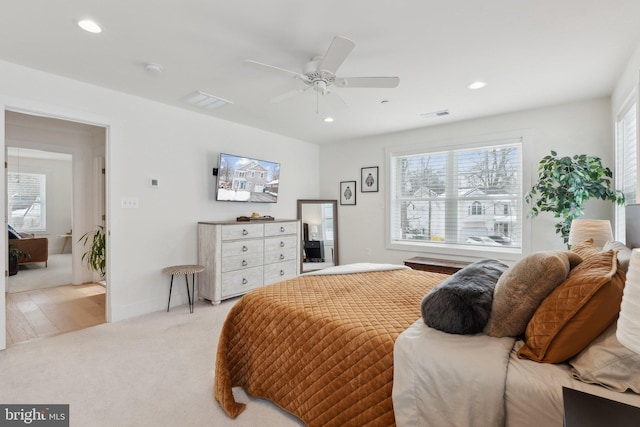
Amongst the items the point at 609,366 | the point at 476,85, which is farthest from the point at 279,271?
the point at 609,366

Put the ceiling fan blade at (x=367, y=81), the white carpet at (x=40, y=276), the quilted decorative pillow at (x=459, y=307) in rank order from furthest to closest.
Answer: the white carpet at (x=40, y=276)
the ceiling fan blade at (x=367, y=81)
the quilted decorative pillow at (x=459, y=307)

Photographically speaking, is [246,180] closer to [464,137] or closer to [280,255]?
[280,255]

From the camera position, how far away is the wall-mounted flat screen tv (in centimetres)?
412

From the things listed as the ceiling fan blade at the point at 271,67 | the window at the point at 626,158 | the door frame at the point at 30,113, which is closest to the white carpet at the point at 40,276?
the door frame at the point at 30,113

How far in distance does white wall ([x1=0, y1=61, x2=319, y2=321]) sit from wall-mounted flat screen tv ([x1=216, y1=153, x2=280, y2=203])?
159mm

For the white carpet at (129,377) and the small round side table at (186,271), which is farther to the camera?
the small round side table at (186,271)

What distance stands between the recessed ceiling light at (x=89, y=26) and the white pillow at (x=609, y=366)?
310cm

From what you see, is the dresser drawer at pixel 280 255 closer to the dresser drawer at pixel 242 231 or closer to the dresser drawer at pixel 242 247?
the dresser drawer at pixel 242 247

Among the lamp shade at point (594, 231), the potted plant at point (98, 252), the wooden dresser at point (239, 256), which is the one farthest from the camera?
the potted plant at point (98, 252)

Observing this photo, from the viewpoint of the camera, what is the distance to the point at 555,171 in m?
3.20

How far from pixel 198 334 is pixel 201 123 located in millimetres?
2552

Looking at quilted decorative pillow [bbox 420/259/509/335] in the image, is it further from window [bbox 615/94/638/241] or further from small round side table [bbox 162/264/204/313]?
small round side table [bbox 162/264/204/313]

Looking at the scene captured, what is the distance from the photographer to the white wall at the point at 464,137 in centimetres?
343

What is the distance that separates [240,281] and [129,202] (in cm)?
155
